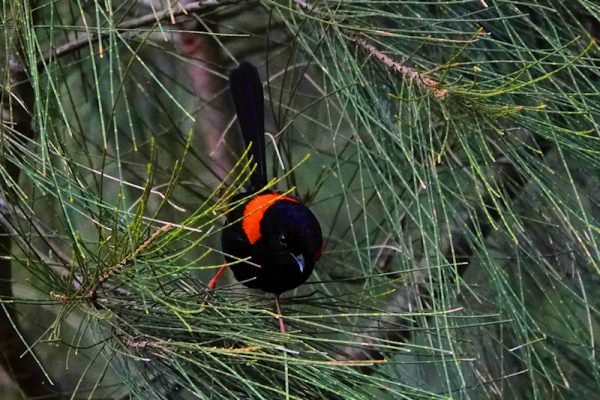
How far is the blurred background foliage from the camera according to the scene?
32.1 inches

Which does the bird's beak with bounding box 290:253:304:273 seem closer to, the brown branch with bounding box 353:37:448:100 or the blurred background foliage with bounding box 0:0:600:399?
the blurred background foliage with bounding box 0:0:600:399

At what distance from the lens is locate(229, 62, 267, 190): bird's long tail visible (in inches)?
60.2

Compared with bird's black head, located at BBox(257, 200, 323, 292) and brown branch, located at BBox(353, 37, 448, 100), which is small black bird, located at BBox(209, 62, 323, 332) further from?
brown branch, located at BBox(353, 37, 448, 100)

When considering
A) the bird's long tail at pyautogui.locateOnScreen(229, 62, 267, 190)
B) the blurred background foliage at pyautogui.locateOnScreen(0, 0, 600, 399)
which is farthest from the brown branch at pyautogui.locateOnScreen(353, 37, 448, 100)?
the bird's long tail at pyautogui.locateOnScreen(229, 62, 267, 190)

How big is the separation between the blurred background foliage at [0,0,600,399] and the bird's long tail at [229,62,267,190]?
5cm

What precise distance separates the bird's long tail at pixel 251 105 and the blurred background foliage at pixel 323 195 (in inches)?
1.8

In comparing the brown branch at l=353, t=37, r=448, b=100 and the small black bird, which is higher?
the brown branch at l=353, t=37, r=448, b=100

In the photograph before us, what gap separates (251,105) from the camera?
154 cm

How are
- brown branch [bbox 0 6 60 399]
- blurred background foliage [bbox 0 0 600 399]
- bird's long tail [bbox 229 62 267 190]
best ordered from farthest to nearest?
bird's long tail [bbox 229 62 267 190], brown branch [bbox 0 6 60 399], blurred background foliage [bbox 0 0 600 399]

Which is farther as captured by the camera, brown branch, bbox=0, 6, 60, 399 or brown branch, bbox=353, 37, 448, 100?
brown branch, bbox=0, 6, 60, 399

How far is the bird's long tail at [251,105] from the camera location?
1529 millimetres

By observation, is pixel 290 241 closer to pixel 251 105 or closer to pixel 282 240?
pixel 282 240

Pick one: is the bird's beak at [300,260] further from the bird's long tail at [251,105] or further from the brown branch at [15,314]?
the brown branch at [15,314]

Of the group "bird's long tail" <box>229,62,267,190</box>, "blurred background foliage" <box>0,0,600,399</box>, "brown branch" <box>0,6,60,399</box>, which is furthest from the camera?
"bird's long tail" <box>229,62,267,190</box>
